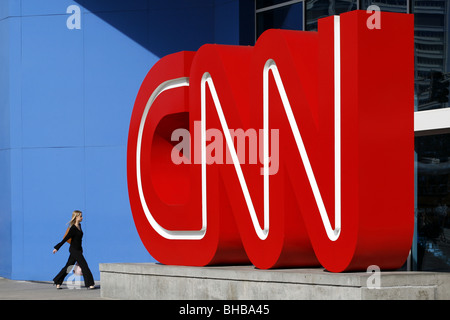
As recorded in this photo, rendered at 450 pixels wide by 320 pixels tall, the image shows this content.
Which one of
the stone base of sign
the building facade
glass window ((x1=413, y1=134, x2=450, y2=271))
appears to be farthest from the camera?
the building facade

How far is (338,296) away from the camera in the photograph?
1052 centimetres

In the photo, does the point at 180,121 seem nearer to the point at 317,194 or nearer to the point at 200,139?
the point at 200,139

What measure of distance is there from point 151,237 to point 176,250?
680 millimetres

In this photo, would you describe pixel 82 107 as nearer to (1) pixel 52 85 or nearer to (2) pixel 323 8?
(1) pixel 52 85

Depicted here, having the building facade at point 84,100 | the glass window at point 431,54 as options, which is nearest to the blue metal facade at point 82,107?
the building facade at point 84,100

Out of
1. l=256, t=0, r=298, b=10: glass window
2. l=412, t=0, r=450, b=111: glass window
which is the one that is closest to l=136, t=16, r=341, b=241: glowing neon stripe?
l=412, t=0, r=450, b=111: glass window

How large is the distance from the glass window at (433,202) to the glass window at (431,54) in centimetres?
72

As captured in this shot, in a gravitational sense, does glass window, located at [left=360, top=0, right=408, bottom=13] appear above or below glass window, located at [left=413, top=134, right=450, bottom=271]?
above

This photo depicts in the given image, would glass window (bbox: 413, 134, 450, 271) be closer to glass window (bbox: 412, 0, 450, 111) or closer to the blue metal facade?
glass window (bbox: 412, 0, 450, 111)

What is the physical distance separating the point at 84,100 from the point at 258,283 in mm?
9103

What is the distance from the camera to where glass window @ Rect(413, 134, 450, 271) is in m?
15.6

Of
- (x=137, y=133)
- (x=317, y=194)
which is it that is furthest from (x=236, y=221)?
(x=137, y=133)

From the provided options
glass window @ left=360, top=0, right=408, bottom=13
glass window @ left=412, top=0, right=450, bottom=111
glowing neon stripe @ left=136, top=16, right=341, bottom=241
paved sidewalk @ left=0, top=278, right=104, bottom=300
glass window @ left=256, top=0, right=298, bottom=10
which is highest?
glass window @ left=256, top=0, right=298, bottom=10

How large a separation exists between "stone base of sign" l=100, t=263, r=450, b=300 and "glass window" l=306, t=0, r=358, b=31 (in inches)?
259
